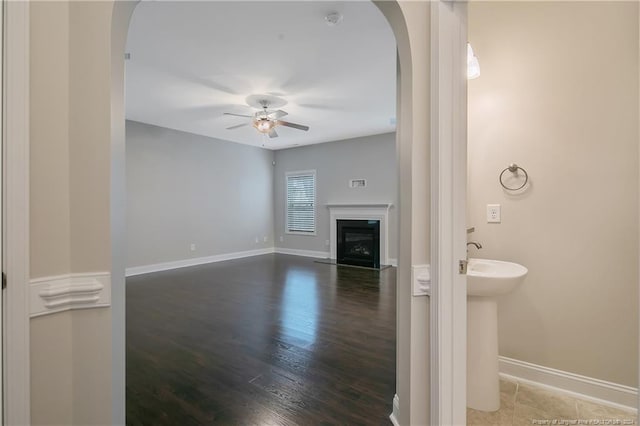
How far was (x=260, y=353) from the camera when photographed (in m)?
2.51

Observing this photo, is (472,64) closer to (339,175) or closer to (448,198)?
(448,198)

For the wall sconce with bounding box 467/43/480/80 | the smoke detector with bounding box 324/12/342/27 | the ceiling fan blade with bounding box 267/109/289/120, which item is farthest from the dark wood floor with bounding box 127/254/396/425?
the smoke detector with bounding box 324/12/342/27

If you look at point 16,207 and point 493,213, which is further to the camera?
point 493,213

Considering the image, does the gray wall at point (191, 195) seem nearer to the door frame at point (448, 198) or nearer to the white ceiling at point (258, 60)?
the white ceiling at point (258, 60)

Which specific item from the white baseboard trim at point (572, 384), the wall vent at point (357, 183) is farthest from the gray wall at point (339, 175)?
the white baseboard trim at point (572, 384)

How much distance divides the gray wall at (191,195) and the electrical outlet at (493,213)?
5.52 meters

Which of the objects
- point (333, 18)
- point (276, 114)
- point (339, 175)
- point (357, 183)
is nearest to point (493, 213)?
point (333, 18)

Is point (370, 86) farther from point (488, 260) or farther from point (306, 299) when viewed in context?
point (306, 299)

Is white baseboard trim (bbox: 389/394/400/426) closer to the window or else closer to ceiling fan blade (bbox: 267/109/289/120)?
ceiling fan blade (bbox: 267/109/289/120)

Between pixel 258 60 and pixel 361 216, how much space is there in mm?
4155

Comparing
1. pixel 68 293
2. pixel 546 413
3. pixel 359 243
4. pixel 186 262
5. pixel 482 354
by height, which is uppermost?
pixel 68 293

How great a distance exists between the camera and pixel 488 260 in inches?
84.4

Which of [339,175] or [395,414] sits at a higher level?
[339,175]

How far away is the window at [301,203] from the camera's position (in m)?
7.46
